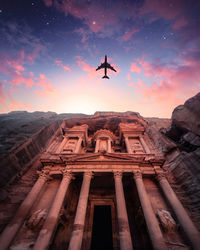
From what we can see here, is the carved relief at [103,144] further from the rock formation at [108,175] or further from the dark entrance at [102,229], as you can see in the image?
the dark entrance at [102,229]

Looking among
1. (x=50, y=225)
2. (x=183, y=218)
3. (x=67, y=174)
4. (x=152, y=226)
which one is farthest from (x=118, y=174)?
(x=50, y=225)

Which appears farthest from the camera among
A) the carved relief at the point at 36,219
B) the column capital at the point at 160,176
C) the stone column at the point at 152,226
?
the column capital at the point at 160,176

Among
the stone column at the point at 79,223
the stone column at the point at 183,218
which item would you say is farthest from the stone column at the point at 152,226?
the stone column at the point at 79,223

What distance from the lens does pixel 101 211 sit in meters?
11.6

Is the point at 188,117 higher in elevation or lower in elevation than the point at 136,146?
higher

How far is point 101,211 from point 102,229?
1518mm

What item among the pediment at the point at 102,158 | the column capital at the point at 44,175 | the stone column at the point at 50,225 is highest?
the pediment at the point at 102,158

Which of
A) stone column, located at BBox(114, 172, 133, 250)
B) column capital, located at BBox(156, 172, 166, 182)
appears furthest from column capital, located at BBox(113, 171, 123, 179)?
column capital, located at BBox(156, 172, 166, 182)

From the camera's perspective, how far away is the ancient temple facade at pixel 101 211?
6961 millimetres

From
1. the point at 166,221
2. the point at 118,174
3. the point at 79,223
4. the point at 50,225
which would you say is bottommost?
the point at 50,225

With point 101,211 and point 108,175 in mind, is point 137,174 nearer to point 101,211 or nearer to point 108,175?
point 108,175

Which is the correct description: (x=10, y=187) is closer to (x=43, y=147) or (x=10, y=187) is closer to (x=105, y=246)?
(x=43, y=147)

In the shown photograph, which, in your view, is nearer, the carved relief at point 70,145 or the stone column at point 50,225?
the stone column at point 50,225

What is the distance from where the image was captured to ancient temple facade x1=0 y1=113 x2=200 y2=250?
6.96 m
